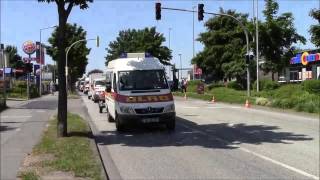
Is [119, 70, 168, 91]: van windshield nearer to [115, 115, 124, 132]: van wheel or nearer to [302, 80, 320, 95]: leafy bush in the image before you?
[115, 115, 124, 132]: van wheel

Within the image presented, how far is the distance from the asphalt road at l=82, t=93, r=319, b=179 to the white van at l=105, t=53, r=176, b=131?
53cm

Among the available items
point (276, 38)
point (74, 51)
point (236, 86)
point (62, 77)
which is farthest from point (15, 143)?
point (74, 51)

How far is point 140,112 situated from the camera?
1881 centimetres

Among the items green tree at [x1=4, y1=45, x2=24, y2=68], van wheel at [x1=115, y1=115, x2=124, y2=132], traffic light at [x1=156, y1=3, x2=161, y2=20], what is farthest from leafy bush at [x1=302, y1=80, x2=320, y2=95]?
green tree at [x1=4, y1=45, x2=24, y2=68]

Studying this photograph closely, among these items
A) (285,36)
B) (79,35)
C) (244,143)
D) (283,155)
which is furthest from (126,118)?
(79,35)

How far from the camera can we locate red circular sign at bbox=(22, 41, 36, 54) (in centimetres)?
5450

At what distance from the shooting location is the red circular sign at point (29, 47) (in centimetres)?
5450

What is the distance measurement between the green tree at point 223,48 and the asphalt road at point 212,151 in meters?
39.4

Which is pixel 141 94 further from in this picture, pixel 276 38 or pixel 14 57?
pixel 14 57

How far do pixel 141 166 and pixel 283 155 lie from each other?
349 cm

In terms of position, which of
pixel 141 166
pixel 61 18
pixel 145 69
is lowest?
pixel 141 166

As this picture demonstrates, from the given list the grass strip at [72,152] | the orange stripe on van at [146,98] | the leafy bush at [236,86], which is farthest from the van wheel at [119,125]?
the leafy bush at [236,86]

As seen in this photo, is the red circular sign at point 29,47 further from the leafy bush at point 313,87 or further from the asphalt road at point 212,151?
the asphalt road at point 212,151

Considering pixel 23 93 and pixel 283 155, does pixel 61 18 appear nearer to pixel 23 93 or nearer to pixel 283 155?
pixel 283 155
